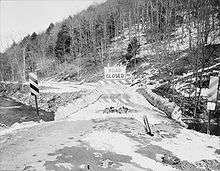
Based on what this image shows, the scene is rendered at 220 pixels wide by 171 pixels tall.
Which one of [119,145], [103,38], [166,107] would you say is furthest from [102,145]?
[103,38]

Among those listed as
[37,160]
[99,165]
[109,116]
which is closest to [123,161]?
[99,165]

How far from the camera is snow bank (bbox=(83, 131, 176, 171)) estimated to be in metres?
7.96

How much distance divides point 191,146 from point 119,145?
2.85 metres

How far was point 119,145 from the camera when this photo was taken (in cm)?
916

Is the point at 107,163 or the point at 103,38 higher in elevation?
the point at 103,38

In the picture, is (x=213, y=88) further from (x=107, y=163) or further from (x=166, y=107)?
(x=107, y=163)

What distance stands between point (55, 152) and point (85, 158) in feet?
3.19

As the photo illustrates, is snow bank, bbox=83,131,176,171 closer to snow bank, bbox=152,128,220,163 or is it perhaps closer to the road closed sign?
snow bank, bbox=152,128,220,163

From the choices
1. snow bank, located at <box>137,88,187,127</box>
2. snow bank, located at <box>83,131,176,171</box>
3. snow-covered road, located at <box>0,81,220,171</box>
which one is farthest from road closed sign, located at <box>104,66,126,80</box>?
snow bank, located at <box>83,131,176,171</box>

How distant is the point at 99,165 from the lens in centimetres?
753

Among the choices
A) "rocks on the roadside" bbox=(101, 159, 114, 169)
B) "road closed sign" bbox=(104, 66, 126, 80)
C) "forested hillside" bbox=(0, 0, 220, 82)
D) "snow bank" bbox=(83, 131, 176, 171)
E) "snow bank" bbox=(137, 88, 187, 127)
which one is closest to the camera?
"rocks on the roadside" bbox=(101, 159, 114, 169)

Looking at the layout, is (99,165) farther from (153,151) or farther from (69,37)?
(69,37)

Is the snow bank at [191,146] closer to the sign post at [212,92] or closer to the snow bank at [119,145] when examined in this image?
the snow bank at [119,145]

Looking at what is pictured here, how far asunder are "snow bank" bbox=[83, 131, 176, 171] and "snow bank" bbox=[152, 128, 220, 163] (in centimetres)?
110
